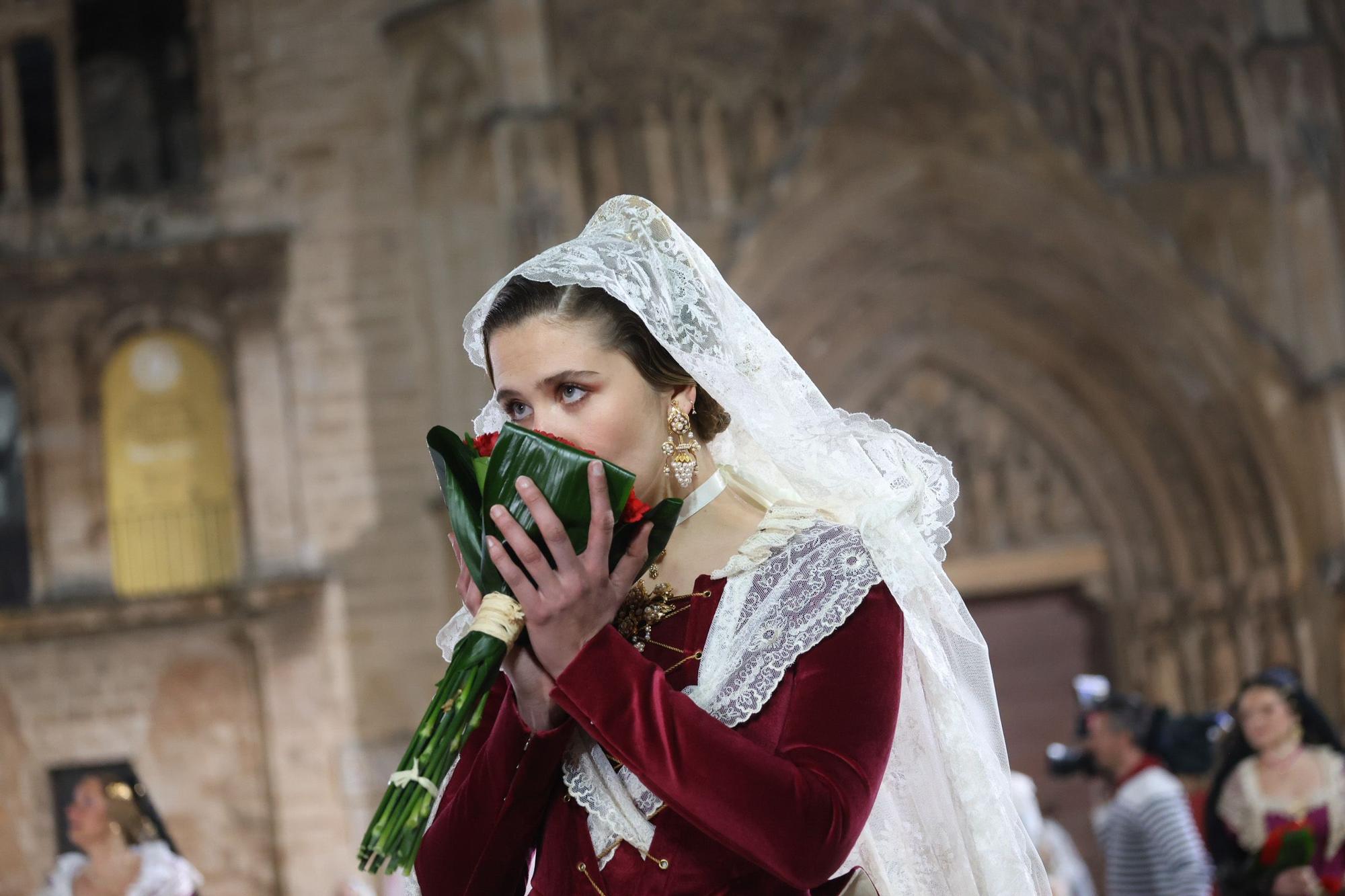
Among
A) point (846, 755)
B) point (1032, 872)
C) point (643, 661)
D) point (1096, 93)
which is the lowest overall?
point (1032, 872)

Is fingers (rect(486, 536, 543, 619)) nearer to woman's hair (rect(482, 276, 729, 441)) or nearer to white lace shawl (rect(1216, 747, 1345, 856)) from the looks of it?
woman's hair (rect(482, 276, 729, 441))

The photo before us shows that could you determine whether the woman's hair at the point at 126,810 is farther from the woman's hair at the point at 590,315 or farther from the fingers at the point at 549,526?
the fingers at the point at 549,526

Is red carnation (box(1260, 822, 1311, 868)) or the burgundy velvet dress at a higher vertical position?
the burgundy velvet dress

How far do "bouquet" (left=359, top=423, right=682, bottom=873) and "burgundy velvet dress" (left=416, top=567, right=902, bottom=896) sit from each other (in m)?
0.08

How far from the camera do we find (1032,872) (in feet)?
6.07

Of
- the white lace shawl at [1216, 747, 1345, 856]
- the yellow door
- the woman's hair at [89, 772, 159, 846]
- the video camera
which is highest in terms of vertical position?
the yellow door

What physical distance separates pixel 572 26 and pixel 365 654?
4123mm

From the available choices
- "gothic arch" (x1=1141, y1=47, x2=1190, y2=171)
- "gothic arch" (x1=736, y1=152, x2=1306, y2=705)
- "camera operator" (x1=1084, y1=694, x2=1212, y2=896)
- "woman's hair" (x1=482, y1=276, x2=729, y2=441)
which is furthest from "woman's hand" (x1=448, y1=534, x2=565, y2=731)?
"gothic arch" (x1=1141, y1=47, x2=1190, y2=171)

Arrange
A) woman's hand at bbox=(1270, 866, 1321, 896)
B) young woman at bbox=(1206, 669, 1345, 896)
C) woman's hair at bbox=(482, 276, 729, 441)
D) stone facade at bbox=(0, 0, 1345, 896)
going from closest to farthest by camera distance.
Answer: woman's hair at bbox=(482, 276, 729, 441)
woman's hand at bbox=(1270, 866, 1321, 896)
young woman at bbox=(1206, 669, 1345, 896)
stone facade at bbox=(0, 0, 1345, 896)

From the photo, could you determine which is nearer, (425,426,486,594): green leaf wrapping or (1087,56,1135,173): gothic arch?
(425,426,486,594): green leaf wrapping

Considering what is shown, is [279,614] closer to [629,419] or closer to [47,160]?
[47,160]

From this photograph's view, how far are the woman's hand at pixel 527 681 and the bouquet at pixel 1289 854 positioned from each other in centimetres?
359

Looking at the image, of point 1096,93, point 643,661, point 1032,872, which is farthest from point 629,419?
point 1096,93

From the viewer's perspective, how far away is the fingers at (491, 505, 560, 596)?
4.64 feet
